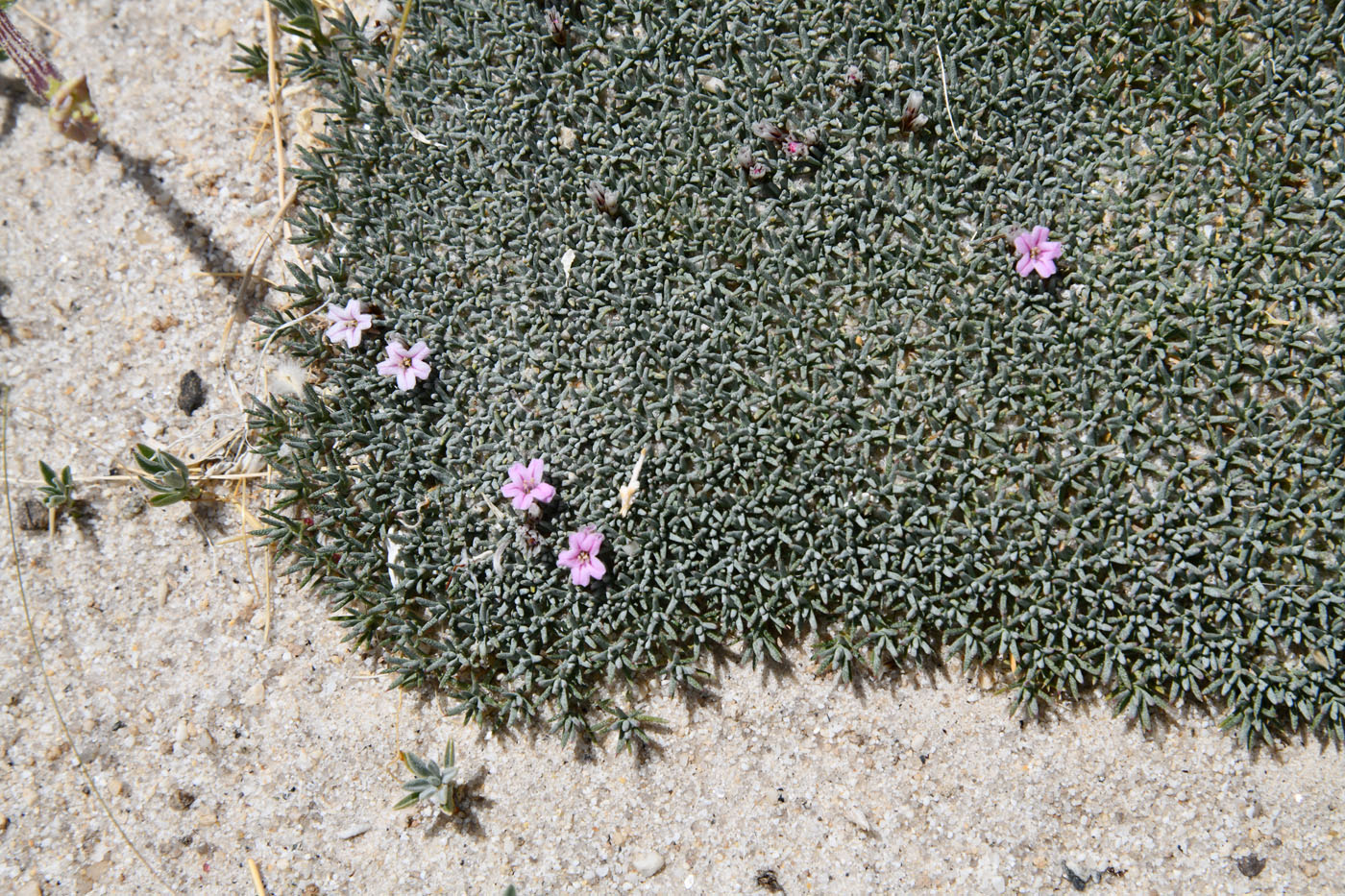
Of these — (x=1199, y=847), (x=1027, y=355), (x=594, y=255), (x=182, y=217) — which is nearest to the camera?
(x=1199, y=847)

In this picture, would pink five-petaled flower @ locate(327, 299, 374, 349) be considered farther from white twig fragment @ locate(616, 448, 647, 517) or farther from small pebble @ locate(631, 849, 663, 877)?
small pebble @ locate(631, 849, 663, 877)

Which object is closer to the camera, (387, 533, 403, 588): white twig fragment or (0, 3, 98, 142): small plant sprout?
(0, 3, 98, 142): small plant sprout

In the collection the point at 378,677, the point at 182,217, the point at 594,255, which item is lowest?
the point at 378,677

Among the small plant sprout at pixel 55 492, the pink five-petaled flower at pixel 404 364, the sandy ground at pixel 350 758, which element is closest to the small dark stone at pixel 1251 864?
the sandy ground at pixel 350 758

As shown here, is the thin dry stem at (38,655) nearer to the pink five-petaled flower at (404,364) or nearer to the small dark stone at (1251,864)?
the pink five-petaled flower at (404,364)

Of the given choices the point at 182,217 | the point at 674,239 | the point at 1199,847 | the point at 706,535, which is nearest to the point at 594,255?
the point at 674,239

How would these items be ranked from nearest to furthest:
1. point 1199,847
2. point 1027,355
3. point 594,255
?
point 1199,847, point 1027,355, point 594,255

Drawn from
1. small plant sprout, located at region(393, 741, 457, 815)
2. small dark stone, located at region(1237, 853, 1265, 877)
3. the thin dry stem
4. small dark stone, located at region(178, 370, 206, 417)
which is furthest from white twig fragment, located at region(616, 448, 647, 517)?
small dark stone, located at region(1237, 853, 1265, 877)

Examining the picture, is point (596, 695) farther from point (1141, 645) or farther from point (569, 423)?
point (1141, 645)
